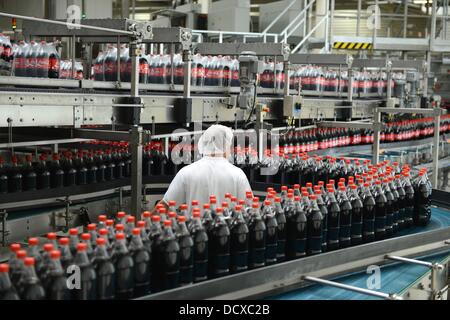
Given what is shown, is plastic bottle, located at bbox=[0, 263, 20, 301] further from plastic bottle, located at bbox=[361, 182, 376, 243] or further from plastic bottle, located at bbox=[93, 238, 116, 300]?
plastic bottle, located at bbox=[361, 182, 376, 243]

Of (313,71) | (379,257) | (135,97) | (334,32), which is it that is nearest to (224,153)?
(135,97)

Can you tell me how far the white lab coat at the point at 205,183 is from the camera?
3.50 meters

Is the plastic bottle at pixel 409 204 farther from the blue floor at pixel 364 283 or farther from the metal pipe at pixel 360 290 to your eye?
the metal pipe at pixel 360 290

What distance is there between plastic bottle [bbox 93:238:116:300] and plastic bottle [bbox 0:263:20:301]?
0.28 m

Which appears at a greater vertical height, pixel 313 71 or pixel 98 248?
pixel 313 71

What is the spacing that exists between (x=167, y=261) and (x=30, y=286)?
0.54 m

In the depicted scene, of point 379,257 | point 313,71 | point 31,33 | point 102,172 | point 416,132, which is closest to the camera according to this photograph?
point 379,257

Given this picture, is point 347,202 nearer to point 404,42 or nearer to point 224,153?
point 224,153

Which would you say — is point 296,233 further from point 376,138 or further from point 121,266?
point 376,138

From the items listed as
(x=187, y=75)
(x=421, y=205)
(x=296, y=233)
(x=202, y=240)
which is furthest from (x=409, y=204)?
(x=202, y=240)

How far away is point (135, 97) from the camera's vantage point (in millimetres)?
3533

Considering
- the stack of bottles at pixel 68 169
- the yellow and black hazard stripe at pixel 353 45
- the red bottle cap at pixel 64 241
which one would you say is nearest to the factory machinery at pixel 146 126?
the stack of bottles at pixel 68 169
